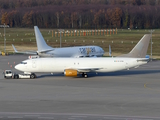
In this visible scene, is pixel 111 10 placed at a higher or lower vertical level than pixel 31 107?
higher

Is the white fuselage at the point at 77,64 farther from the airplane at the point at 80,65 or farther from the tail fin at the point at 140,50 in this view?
the tail fin at the point at 140,50

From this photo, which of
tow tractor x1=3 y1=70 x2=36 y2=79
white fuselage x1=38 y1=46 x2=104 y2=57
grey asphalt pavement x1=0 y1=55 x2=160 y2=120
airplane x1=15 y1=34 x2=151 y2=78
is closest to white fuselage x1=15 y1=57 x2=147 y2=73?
airplane x1=15 y1=34 x2=151 y2=78

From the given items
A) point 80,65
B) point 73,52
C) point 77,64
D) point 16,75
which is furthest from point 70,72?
point 73,52

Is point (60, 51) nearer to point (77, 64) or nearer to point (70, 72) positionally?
point (77, 64)

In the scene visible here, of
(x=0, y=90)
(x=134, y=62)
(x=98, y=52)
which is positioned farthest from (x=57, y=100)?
(x=98, y=52)

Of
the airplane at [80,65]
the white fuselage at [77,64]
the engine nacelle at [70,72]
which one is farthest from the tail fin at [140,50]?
the engine nacelle at [70,72]

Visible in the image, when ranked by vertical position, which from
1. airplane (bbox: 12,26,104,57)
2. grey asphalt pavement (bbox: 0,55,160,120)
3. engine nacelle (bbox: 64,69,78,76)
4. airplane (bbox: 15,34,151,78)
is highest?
airplane (bbox: 12,26,104,57)

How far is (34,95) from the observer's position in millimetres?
44656

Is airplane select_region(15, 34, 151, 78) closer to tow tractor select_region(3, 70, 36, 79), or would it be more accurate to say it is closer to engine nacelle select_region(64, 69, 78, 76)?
tow tractor select_region(3, 70, 36, 79)

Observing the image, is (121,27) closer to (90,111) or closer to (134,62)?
(134,62)

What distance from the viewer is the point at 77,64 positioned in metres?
59.5

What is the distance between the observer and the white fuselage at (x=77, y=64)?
2322 inches

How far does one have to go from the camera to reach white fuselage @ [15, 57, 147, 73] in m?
59.0

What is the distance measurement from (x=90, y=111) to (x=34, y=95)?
11.0 metres
